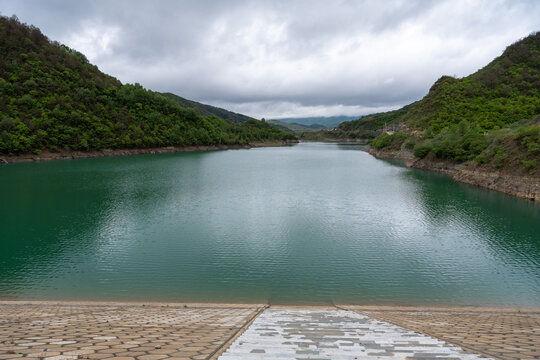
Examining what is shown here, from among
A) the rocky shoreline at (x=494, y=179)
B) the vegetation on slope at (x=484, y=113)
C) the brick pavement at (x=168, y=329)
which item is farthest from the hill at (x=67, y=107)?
the rocky shoreline at (x=494, y=179)

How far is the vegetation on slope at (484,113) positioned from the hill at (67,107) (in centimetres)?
7732

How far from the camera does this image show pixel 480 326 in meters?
8.27

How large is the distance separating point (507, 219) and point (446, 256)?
1293 cm

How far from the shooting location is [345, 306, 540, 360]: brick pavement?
568 centimetres

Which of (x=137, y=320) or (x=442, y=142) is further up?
(x=442, y=142)

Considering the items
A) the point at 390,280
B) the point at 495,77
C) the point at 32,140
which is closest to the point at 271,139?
the point at 495,77

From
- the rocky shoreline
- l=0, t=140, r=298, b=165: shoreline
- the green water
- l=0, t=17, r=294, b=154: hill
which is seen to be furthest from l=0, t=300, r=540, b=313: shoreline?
l=0, t=17, r=294, b=154: hill

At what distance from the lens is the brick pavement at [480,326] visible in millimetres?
5680

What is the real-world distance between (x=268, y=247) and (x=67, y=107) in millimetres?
Result: 88129

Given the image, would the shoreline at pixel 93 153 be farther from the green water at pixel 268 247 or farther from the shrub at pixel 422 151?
the shrub at pixel 422 151

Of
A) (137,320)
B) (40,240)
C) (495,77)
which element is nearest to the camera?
(137,320)

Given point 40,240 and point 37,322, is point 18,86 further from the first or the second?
point 37,322

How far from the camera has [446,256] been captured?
17.1 m

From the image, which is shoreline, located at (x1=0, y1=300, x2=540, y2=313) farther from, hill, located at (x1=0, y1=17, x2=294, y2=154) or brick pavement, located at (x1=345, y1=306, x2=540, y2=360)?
hill, located at (x1=0, y1=17, x2=294, y2=154)
